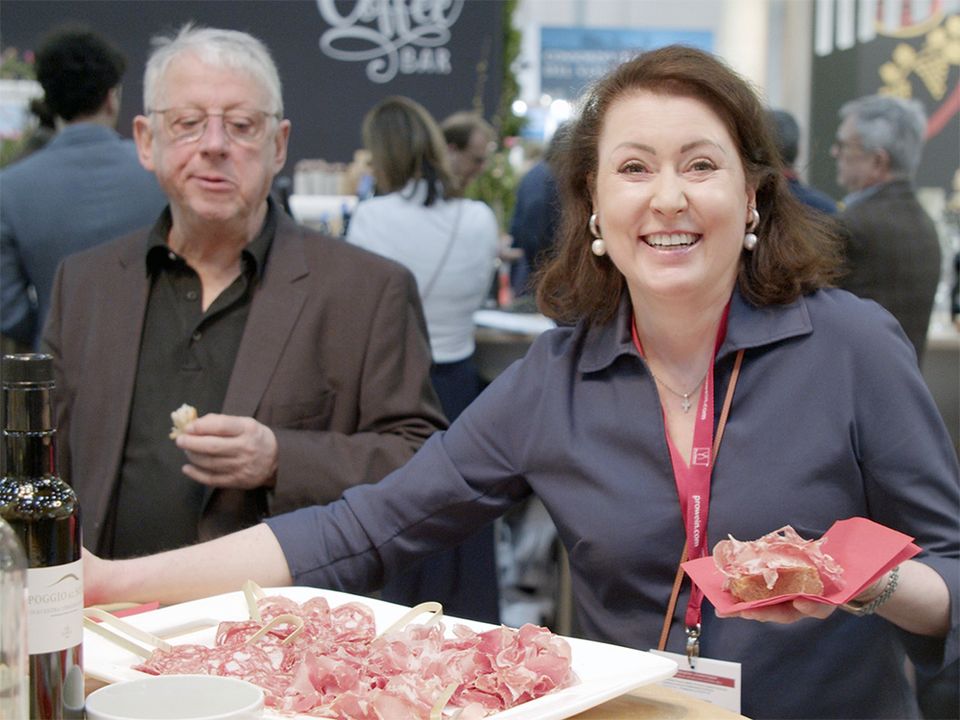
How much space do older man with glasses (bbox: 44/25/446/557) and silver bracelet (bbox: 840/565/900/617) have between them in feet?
3.48

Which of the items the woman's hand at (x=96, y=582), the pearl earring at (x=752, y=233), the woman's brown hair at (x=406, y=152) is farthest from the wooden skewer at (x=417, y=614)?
the woman's brown hair at (x=406, y=152)

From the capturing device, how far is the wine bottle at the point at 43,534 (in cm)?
99

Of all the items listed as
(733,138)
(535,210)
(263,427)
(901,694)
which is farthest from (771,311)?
(535,210)

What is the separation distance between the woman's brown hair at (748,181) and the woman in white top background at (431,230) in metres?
2.23

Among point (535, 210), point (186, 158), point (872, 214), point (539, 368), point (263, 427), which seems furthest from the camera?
point (535, 210)

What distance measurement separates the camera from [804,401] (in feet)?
5.66

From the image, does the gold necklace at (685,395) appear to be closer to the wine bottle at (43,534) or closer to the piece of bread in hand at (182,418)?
the piece of bread in hand at (182,418)

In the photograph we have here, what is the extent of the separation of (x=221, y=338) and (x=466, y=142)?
11.0ft

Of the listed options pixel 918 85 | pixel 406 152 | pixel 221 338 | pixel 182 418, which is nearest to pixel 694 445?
pixel 182 418

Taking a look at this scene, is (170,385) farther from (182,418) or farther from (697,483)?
(697,483)

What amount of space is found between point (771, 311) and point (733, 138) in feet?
0.87

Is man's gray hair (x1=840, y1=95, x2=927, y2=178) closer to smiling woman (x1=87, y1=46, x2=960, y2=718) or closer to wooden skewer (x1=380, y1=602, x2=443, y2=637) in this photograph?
smiling woman (x1=87, y1=46, x2=960, y2=718)

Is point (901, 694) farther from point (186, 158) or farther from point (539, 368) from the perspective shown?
point (186, 158)

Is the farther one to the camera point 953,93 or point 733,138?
point 953,93
